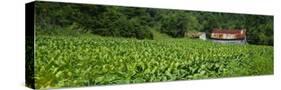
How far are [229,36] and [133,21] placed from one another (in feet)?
5.92

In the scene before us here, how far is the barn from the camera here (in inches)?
276

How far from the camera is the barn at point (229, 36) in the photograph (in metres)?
7.00

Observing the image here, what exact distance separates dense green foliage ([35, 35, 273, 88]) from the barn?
8 cm

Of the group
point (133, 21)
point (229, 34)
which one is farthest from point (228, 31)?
point (133, 21)

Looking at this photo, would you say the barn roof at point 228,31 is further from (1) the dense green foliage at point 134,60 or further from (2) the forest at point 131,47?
(1) the dense green foliage at point 134,60

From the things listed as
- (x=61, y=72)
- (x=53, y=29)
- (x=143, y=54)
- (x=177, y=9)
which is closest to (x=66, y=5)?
(x=53, y=29)

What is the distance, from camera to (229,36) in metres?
7.15

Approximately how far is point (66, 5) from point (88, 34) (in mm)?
468

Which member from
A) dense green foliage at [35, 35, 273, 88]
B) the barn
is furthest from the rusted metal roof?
dense green foliage at [35, 35, 273, 88]

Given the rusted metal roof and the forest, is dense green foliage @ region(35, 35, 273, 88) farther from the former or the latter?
the rusted metal roof

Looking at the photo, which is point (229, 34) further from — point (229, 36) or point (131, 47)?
point (131, 47)

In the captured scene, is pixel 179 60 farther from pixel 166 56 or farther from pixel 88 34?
pixel 88 34

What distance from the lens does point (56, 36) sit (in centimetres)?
554

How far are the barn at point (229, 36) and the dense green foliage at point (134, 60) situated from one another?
0.08 metres
